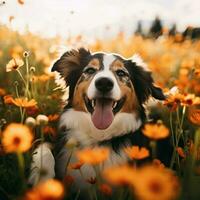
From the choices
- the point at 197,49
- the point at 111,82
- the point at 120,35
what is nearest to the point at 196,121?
the point at 111,82

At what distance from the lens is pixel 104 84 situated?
3.35 meters

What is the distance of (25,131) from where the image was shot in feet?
5.52

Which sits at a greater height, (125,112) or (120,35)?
(120,35)

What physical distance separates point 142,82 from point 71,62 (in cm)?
64

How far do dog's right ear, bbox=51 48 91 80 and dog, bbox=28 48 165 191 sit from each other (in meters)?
0.05

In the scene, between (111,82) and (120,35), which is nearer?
(111,82)

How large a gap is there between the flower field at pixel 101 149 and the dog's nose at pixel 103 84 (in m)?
0.39

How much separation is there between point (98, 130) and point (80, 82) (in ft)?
1.43

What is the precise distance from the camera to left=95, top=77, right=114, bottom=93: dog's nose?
3.35 metres

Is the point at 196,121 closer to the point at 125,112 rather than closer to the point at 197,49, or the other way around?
the point at 125,112

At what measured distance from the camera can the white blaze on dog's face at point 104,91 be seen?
3393 millimetres

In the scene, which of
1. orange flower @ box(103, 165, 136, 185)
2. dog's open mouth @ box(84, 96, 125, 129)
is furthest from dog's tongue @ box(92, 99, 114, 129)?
→ orange flower @ box(103, 165, 136, 185)

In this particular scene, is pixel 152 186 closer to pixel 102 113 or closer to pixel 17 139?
pixel 17 139

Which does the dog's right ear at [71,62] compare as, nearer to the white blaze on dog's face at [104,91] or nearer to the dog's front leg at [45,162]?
the white blaze on dog's face at [104,91]
